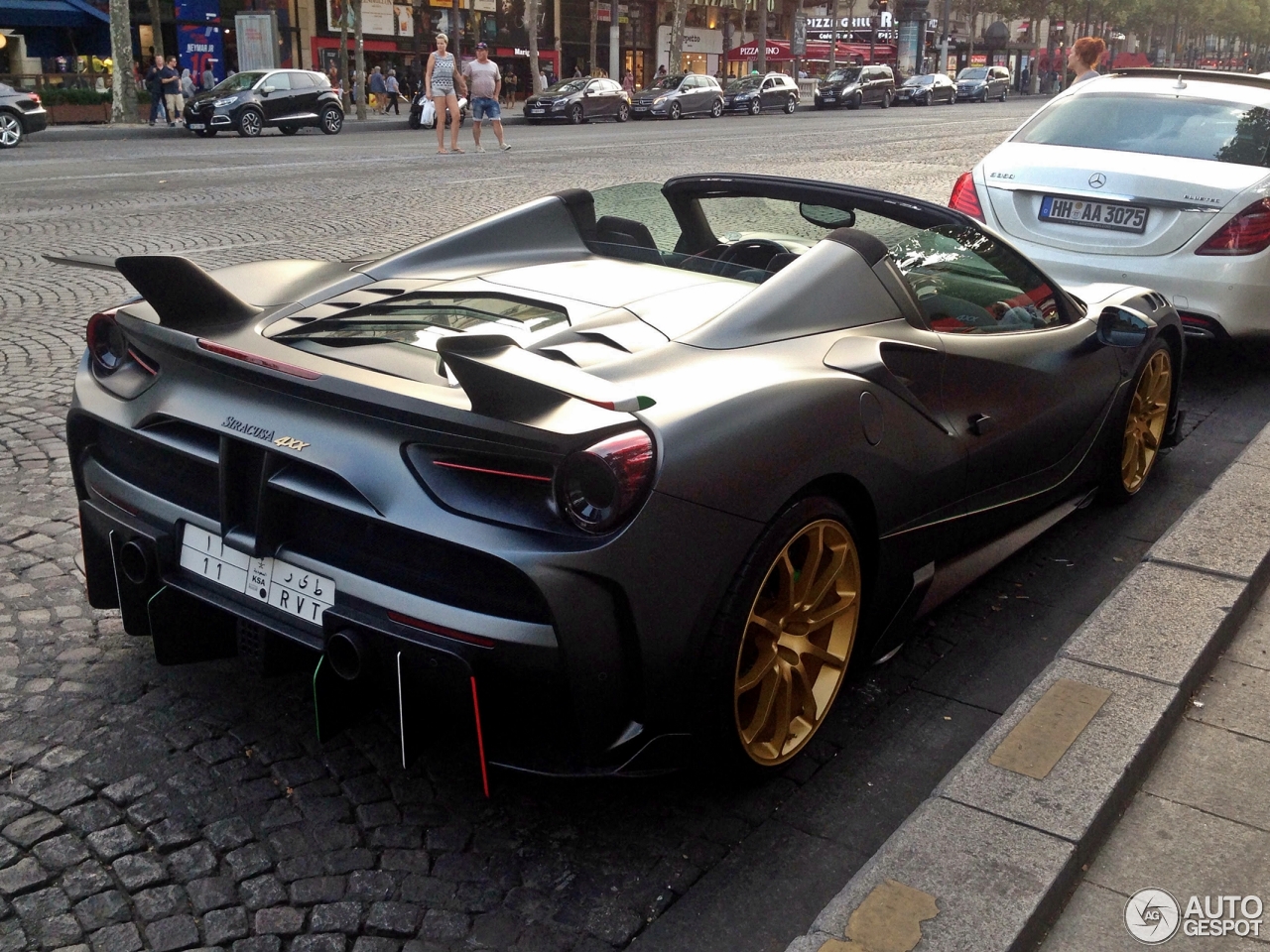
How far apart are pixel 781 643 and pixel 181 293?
1592 mm

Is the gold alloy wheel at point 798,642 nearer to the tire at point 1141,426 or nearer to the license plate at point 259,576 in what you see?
the license plate at point 259,576

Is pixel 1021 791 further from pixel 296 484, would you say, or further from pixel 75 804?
pixel 75 804

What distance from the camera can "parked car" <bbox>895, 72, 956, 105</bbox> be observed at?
5072cm

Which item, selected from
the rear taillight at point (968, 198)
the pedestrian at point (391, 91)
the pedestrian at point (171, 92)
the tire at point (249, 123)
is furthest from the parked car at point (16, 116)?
the rear taillight at point (968, 198)

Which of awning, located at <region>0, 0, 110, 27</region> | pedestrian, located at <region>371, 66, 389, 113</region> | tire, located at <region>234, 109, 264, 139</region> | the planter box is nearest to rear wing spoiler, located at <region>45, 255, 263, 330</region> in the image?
tire, located at <region>234, 109, 264, 139</region>

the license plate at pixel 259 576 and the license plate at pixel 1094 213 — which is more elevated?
the license plate at pixel 1094 213

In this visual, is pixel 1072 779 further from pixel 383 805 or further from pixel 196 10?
pixel 196 10

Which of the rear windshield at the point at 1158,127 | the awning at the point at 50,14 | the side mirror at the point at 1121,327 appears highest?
the awning at the point at 50,14

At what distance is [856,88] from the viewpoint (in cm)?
4694

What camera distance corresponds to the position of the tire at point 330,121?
1141 inches

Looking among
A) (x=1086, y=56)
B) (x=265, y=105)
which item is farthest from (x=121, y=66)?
(x=1086, y=56)

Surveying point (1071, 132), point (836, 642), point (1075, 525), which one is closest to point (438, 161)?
point (1071, 132)

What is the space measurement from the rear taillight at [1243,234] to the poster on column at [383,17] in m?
42.8

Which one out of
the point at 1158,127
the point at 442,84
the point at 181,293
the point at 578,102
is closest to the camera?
the point at 181,293
